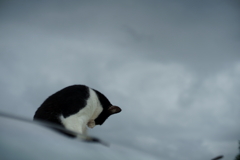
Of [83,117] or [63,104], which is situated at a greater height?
[63,104]

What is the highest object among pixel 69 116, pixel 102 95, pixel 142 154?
pixel 102 95

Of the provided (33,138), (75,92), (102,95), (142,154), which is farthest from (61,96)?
(33,138)

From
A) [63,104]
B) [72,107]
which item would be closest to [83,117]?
[72,107]

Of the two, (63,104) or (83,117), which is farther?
(83,117)

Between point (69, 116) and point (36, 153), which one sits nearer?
point (36, 153)

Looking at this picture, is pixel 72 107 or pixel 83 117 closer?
pixel 72 107

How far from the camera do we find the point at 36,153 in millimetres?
992

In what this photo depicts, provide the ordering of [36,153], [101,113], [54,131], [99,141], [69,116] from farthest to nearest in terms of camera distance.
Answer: [101,113] → [69,116] → [99,141] → [54,131] → [36,153]

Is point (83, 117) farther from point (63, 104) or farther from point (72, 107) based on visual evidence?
point (63, 104)

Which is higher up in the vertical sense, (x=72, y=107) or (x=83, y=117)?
(x=72, y=107)

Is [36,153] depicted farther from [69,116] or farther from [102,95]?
[102,95]

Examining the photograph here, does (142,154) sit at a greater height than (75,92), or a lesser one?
lesser

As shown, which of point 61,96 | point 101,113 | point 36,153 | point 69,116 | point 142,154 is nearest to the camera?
point 36,153

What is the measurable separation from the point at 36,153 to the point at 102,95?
5589 mm
